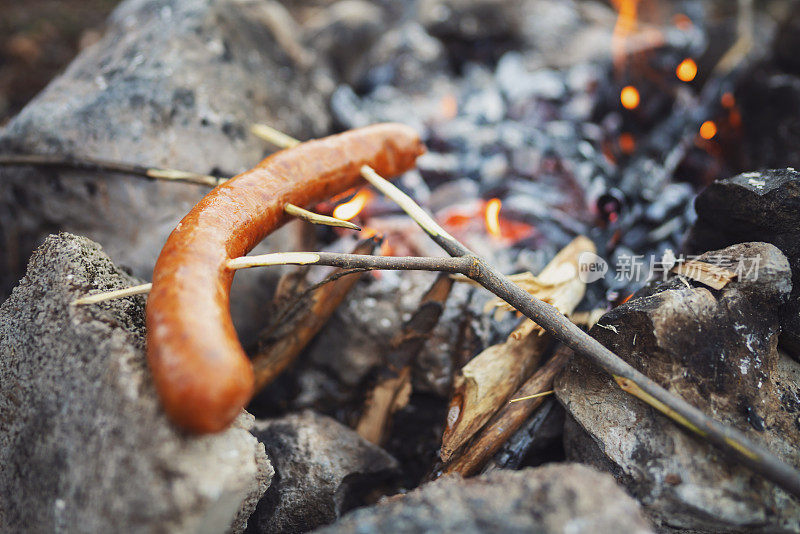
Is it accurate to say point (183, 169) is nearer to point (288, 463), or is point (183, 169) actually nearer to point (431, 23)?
point (288, 463)

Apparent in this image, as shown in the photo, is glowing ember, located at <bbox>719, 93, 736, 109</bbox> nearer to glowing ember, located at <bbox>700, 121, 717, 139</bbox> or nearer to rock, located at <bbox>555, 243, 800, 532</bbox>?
glowing ember, located at <bbox>700, 121, 717, 139</bbox>

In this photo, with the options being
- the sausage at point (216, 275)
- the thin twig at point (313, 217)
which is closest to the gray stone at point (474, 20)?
the sausage at point (216, 275)

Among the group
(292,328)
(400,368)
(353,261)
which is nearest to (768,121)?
(400,368)

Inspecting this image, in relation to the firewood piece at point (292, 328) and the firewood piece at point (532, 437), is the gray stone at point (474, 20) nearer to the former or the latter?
the firewood piece at point (292, 328)

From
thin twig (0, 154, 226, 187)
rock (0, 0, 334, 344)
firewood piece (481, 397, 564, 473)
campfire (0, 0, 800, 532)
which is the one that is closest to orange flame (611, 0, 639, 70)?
campfire (0, 0, 800, 532)

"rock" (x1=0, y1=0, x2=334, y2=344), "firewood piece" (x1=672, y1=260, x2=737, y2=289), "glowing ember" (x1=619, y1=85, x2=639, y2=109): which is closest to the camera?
"firewood piece" (x1=672, y1=260, x2=737, y2=289)

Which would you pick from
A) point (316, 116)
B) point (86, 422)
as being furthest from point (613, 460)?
point (316, 116)
